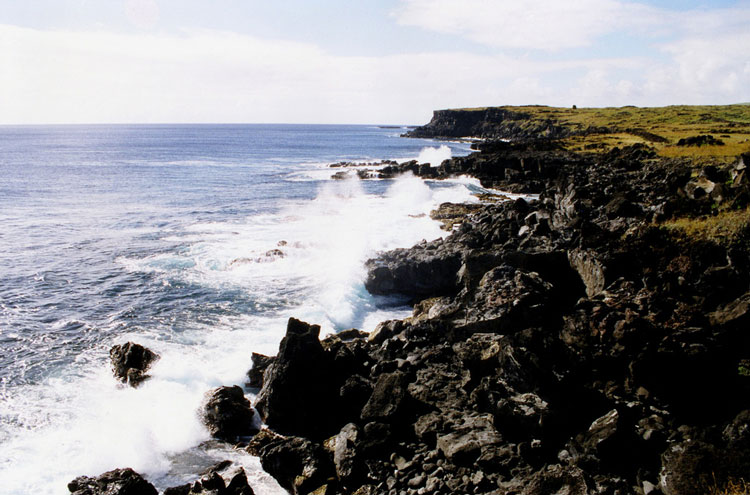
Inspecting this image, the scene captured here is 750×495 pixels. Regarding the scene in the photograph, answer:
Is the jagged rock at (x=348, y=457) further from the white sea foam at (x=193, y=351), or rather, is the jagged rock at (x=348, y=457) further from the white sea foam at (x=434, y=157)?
the white sea foam at (x=434, y=157)

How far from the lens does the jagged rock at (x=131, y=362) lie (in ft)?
65.2

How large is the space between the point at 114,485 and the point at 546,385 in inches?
→ 511

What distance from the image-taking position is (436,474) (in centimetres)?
1189

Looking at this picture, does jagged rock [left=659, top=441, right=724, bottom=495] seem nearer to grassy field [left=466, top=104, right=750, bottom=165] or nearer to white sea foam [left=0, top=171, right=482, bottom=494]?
white sea foam [left=0, top=171, right=482, bottom=494]

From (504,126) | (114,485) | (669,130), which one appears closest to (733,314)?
(114,485)

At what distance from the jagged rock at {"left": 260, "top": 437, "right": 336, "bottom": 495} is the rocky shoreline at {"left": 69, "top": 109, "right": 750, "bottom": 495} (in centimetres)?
4

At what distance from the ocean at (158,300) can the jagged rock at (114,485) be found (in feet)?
4.82

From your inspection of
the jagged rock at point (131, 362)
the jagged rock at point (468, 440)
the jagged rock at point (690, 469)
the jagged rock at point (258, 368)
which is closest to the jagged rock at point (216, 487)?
the jagged rock at point (468, 440)

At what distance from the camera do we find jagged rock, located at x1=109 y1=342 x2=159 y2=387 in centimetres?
1988

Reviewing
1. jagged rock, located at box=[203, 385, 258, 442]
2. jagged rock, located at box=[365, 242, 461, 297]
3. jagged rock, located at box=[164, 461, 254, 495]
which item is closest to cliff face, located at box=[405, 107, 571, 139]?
jagged rock, located at box=[365, 242, 461, 297]

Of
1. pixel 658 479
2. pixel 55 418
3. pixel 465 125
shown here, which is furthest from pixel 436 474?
pixel 465 125

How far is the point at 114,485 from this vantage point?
12.7m

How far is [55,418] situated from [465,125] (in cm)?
19826

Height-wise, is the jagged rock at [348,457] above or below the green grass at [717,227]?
below
